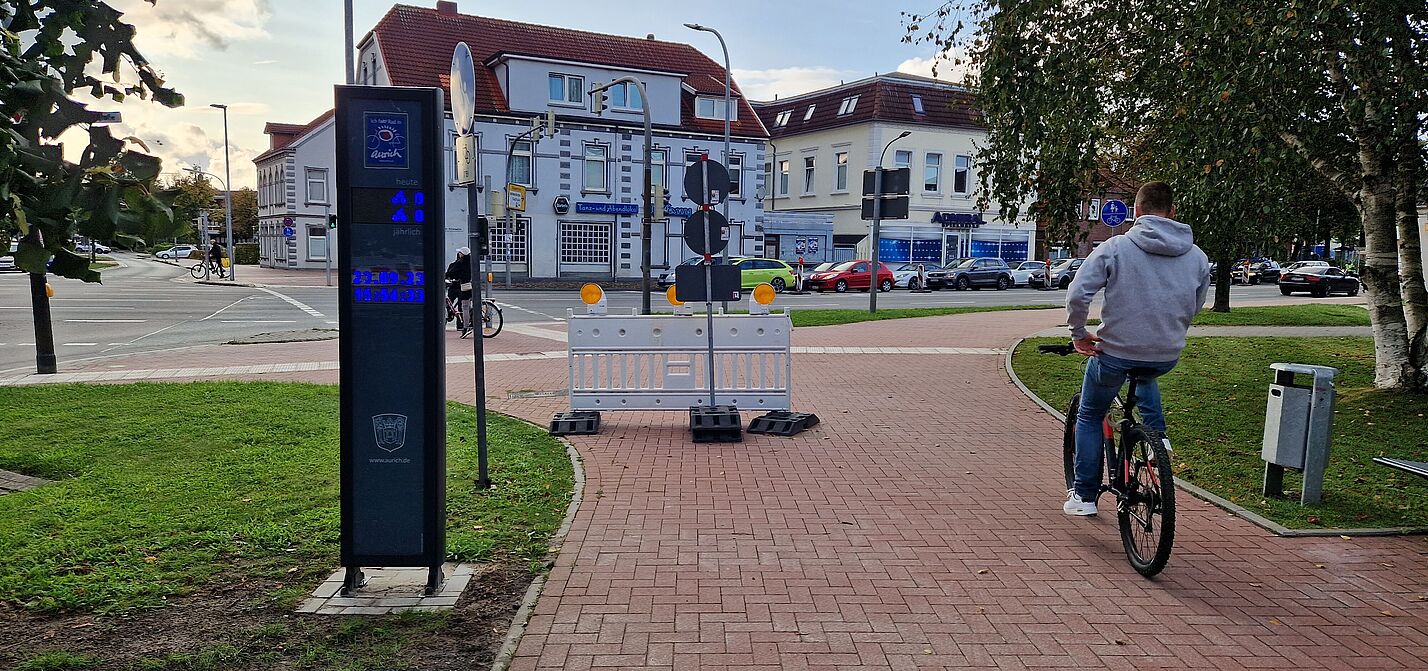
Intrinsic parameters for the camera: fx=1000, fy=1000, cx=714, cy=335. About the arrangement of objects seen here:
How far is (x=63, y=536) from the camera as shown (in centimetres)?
523

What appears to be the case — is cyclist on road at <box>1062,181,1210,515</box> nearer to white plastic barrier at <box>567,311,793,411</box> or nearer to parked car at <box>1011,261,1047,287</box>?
white plastic barrier at <box>567,311,793,411</box>

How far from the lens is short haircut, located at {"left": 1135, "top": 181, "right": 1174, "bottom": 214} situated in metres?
5.10

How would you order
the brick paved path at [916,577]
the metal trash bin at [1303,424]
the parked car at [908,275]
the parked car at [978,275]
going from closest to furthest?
1. the brick paved path at [916,577]
2. the metal trash bin at [1303,424]
3. the parked car at [908,275]
4. the parked car at [978,275]

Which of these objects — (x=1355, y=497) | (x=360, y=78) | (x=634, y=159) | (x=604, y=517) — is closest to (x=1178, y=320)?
(x=1355, y=497)

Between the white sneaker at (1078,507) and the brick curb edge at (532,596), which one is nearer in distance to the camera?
the brick curb edge at (532,596)

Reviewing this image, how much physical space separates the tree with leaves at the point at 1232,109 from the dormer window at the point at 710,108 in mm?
35771

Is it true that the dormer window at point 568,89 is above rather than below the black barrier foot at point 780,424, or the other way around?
above

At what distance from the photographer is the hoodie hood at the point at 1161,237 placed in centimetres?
497

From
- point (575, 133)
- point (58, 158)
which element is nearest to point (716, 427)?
point (58, 158)

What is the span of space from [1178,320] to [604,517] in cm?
328

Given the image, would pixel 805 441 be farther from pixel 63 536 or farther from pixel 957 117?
pixel 957 117

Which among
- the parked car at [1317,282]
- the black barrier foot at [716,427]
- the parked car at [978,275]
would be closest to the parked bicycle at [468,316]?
the black barrier foot at [716,427]

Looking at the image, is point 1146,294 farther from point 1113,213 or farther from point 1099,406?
point 1113,213

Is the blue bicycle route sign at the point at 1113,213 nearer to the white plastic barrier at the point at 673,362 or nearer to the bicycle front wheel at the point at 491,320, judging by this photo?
the bicycle front wheel at the point at 491,320
